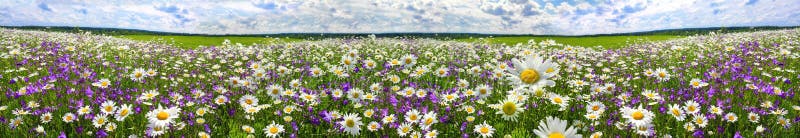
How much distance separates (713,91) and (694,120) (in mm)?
2233

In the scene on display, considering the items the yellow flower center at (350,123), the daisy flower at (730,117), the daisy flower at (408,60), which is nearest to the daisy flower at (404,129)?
the yellow flower center at (350,123)

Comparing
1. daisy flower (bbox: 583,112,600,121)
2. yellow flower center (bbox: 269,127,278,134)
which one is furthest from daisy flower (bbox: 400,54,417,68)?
daisy flower (bbox: 583,112,600,121)

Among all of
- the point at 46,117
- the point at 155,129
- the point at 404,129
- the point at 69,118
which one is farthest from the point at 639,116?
the point at 46,117

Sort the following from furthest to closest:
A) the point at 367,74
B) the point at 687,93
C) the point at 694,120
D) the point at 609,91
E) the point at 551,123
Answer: the point at 367,74, the point at 687,93, the point at 609,91, the point at 694,120, the point at 551,123

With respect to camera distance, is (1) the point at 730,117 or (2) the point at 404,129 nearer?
(2) the point at 404,129

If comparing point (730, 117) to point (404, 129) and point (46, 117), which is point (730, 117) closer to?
point (404, 129)

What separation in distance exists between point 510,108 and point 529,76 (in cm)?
56

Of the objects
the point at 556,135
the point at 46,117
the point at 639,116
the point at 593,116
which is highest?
the point at 556,135

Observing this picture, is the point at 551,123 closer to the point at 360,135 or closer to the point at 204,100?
the point at 360,135

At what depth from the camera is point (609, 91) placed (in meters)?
5.59

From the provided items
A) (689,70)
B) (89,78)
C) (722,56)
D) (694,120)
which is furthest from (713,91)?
(89,78)

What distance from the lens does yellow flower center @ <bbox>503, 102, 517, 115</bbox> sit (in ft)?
9.70

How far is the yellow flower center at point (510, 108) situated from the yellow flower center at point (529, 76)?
480 mm

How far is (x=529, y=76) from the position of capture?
2461 millimetres
